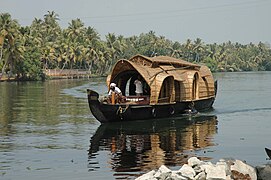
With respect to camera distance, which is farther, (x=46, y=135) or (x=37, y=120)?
(x=37, y=120)

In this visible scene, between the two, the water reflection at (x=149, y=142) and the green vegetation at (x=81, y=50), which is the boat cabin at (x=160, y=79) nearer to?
the water reflection at (x=149, y=142)

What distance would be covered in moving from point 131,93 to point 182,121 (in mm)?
3403

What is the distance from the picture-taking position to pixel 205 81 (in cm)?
2339

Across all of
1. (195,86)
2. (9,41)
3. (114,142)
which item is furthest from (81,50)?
(114,142)

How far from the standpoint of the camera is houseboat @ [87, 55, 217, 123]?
1797 cm

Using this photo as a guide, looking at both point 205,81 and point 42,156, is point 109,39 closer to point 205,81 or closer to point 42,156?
point 205,81

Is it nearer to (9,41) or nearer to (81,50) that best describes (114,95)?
→ (9,41)

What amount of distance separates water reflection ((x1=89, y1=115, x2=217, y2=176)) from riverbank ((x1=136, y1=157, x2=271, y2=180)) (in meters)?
2.04

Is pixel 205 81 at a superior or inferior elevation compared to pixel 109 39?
inferior

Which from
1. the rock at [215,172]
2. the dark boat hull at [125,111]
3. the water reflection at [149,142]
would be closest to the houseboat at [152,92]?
the dark boat hull at [125,111]

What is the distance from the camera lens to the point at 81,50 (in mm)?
73000

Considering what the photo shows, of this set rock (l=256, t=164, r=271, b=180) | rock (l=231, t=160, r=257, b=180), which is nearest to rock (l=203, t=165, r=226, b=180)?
rock (l=231, t=160, r=257, b=180)

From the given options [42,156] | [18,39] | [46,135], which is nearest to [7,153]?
[42,156]

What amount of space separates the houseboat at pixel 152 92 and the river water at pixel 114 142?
0.42 meters
